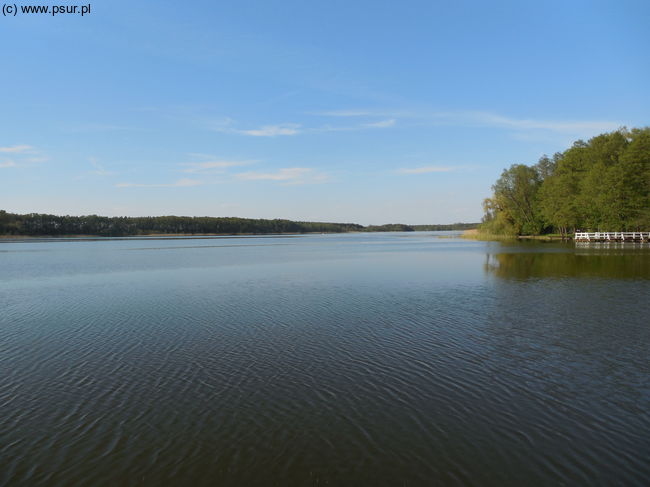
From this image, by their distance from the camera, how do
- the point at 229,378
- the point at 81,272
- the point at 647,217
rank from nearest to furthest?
1. the point at 229,378
2. the point at 81,272
3. the point at 647,217

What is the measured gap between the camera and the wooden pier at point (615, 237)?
62.6 metres

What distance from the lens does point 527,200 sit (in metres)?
96.8

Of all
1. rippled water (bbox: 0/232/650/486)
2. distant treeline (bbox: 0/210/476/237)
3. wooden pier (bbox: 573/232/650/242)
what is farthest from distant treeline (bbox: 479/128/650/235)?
distant treeline (bbox: 0/210/476/237)

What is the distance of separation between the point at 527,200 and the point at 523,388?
101m

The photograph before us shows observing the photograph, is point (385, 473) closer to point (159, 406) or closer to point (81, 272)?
point (159, 406)

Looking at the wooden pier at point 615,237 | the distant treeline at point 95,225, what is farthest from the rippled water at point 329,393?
the distant treeline at point 95,225

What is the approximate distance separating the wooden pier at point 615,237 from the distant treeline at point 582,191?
1542 mm

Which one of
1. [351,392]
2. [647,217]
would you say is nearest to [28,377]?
[351,392]

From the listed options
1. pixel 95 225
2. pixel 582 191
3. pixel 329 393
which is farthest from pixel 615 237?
pixel 95 225

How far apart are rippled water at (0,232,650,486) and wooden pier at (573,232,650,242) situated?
5712 centimetres

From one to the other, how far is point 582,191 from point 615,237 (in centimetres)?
1096

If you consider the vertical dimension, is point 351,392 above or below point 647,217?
below

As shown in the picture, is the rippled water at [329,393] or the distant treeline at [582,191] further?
the distant treeline at [582,191]

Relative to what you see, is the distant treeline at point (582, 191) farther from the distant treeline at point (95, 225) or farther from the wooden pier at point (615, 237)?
the distant treeline at point (95, 225)
